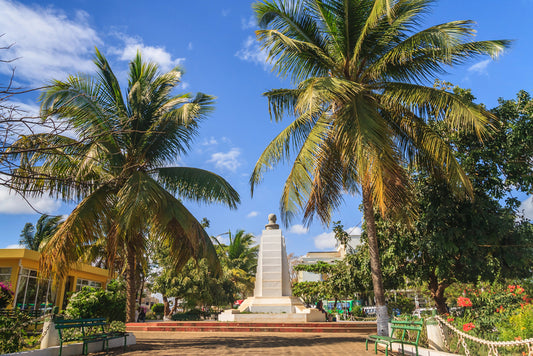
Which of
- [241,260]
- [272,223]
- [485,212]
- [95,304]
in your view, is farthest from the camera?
[241,260]

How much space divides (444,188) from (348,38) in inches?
201

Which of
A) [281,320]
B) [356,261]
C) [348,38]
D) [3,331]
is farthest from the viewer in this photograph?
[281,320]

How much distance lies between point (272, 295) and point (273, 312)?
1.15 m

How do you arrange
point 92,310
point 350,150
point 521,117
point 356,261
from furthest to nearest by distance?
point 356,261
point 92,310
point 521,117
point 350,150

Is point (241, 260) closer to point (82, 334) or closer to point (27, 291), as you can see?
point (27, 291)

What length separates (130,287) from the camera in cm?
985

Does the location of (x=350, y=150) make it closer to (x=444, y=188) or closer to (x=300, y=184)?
(x=300, y=184)

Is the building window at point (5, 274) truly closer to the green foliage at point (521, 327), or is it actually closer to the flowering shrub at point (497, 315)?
the flowering shrub at point (497, 315)

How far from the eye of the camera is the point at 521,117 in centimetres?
980

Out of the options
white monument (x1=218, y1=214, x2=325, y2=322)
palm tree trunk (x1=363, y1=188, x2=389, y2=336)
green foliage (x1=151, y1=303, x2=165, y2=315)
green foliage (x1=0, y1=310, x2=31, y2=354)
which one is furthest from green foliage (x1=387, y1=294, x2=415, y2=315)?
green foliage (x1=151, y1=303, x2=165, y2=315)

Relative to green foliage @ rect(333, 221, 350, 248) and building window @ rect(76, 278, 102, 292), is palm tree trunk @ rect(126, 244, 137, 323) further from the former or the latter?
building window @ rect(76, 278, 102, 292)

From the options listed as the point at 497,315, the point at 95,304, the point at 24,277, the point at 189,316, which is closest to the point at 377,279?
the point at 497,315

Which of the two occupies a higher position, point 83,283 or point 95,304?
point 83,283

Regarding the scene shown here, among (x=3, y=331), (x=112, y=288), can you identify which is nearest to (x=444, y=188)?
(x=3, y=331)
